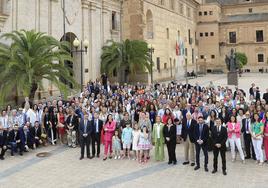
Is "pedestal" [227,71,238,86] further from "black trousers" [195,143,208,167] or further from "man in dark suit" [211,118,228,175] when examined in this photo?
"man in dark suit" [211,118,228,175]

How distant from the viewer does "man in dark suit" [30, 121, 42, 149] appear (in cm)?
1348

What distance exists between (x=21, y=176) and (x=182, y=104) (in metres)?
7.27

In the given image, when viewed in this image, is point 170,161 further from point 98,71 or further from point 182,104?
point 98,71

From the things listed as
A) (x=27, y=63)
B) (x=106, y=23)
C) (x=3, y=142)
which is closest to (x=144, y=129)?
(x=3, y=142)

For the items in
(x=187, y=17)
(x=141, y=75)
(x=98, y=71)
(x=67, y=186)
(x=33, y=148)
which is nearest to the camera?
(x=67, y=186)

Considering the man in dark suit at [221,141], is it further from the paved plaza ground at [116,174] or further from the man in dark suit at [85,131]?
the man in dark suit at [85,131]

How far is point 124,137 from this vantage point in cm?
1184

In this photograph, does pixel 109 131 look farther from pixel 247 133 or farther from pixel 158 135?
pixel 247 133

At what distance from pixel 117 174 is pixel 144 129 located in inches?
73.1

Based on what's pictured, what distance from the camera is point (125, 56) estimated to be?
1209 inches

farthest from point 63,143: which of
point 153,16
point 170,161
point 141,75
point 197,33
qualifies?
point 197,33

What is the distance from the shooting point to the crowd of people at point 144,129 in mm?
10992

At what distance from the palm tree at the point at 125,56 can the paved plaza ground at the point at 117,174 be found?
18.6 meters

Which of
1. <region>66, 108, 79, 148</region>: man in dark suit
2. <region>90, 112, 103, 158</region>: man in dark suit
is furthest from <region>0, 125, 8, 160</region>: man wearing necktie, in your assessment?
<region>90, 112, 103, 158</region>: man in dark suit
